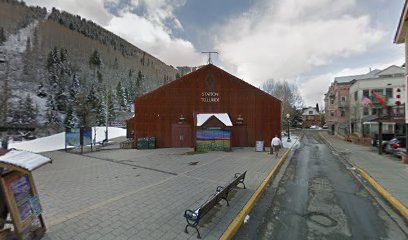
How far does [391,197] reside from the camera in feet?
23.6

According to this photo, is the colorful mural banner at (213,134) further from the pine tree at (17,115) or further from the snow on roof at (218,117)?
the pine tree at (17,115)

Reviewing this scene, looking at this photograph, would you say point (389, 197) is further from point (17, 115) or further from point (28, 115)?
point (28, 115)

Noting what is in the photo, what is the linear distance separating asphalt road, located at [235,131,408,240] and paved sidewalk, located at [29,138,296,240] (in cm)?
73

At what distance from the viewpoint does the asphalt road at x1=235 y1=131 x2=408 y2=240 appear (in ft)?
16.6

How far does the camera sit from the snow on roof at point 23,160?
12.1ft

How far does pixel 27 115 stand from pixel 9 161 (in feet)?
151

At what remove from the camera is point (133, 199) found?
6.84m

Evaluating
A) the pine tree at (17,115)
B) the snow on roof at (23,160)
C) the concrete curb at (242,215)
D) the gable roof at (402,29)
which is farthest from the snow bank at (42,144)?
the gable roof at (402,29)

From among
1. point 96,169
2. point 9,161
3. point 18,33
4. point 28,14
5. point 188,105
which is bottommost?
point 96,169

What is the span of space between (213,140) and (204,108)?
4373 millimetres

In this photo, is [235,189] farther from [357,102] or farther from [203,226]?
[357,102]

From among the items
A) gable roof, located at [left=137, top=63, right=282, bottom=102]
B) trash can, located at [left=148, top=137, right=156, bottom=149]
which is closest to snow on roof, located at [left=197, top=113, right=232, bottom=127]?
gable roof, located at [left=137, top=63, right=282, bottom=102]

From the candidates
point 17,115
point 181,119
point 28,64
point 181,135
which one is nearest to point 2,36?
point 28,64

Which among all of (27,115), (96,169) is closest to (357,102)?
(96,169)
